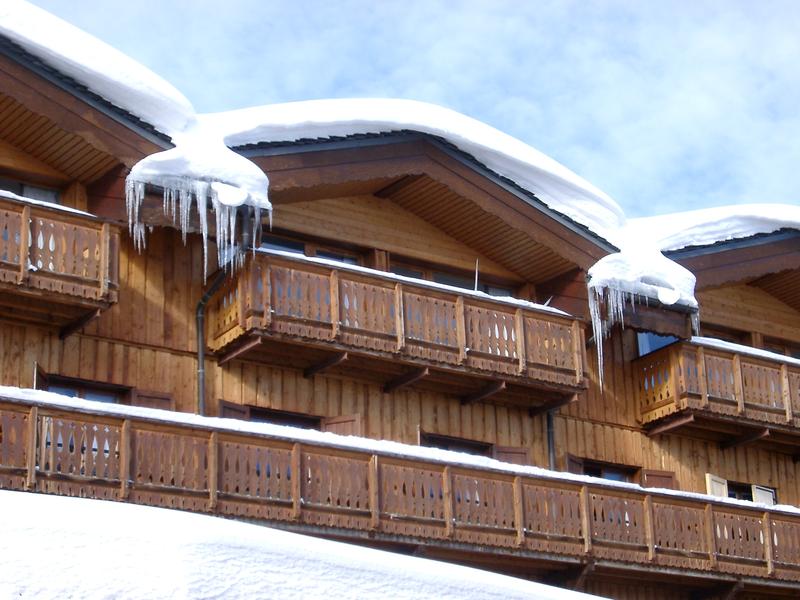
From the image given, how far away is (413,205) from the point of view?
1129 inches

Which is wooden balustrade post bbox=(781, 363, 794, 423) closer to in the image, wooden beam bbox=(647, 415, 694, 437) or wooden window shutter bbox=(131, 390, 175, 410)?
wooden beam bbox=(647, 415, 694, 437)

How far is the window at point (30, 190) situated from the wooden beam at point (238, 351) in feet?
10.6

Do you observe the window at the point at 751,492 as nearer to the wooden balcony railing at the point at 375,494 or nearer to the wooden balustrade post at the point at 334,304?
the wooden balcony railing at the point at 375,494

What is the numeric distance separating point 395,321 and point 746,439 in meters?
7.79

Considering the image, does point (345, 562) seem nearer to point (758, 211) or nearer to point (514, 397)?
point (514, 397)

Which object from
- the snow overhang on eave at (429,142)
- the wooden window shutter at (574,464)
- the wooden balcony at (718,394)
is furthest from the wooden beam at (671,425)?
the snow overhang on eave at (429,142)

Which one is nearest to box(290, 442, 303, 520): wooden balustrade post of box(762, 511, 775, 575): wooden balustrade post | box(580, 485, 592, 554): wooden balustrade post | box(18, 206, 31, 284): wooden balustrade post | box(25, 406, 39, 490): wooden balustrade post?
box(25, 406, 39, 490): wooden balustrade post

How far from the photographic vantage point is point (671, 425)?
2930 centimetres

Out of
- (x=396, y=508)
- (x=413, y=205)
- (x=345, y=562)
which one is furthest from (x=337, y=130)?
(x=345, y=562)

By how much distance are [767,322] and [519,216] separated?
273 inches

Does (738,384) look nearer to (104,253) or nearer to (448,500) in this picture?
(448,500)

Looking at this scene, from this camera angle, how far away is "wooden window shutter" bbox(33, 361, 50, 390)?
2327cm

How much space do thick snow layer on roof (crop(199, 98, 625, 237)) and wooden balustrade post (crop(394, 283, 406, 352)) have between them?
2635mm

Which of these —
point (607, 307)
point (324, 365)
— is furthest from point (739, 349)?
point (324, 365)
